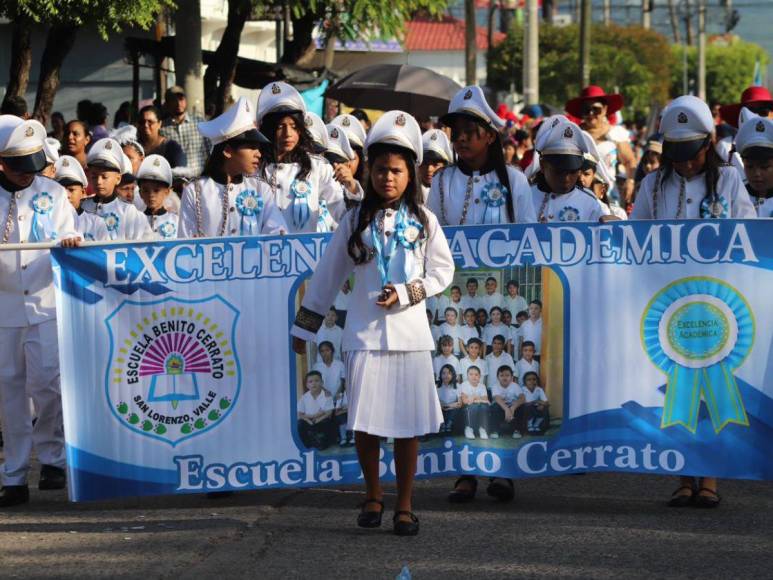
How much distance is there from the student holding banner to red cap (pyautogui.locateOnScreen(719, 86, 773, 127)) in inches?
195

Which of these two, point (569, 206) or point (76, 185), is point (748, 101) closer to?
point (569, 206)

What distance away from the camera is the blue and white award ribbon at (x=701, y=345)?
8.23 metres

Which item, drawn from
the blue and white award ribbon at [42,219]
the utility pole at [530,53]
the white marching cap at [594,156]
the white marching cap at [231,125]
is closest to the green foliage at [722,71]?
the utility pole at [530,53]

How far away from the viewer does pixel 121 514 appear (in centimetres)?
829

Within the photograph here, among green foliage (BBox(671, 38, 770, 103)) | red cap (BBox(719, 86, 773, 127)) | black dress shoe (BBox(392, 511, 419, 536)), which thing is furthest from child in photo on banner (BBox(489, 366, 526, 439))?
green foliage (BBox(671, 38, 770, 103))

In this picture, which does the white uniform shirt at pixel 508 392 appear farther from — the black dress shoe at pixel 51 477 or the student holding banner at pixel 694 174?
the black dress shoe at pixel 51 477

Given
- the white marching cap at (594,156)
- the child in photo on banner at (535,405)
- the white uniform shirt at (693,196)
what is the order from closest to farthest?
the child in photo on banner at (535,405), the white uniform shirt at (693,196), the white marching cap at (594,156)

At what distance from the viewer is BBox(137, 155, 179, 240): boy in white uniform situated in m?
11.1

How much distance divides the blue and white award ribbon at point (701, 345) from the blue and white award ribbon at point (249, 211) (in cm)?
Answer: 219

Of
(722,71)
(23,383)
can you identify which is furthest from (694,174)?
(722,71)

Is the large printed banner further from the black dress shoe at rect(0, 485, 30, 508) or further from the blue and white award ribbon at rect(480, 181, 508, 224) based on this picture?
the black dress shoe at rect(0, 485, 30, 508)

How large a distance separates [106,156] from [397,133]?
368 centimetres

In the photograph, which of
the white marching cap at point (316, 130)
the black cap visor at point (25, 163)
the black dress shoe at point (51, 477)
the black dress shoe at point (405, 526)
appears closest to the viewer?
the black dress shoe at point (405, 526)

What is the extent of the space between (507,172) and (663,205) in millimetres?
858
